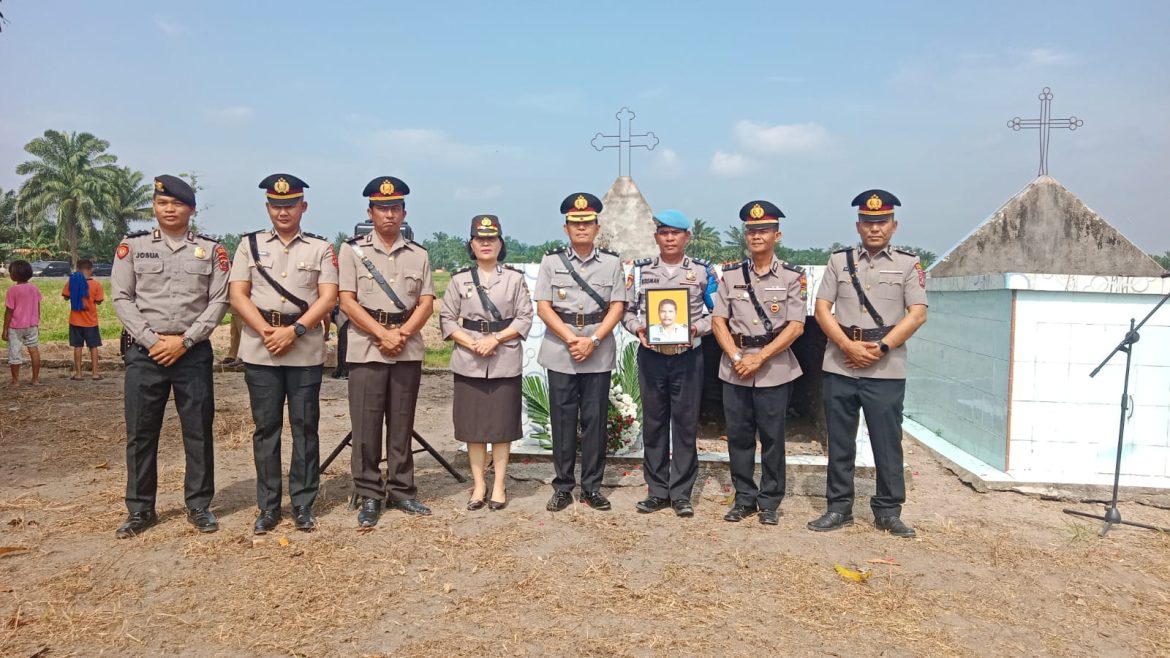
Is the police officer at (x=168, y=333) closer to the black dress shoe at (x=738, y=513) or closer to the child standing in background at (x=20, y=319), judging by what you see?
the black dress shoe at (x=738, y=513)

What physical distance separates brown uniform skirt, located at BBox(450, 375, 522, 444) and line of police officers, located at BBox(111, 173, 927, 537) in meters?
0.01

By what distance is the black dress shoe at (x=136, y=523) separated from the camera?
4.48 m

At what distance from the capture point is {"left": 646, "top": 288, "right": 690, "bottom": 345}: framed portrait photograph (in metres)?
4.87

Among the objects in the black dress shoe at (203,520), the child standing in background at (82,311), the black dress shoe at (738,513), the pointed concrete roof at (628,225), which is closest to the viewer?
the black dress shoe at (203,520)

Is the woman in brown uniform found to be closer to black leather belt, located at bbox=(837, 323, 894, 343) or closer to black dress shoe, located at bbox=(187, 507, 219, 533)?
black dress shoe, located at bbox=(187, 507, 219, 533)

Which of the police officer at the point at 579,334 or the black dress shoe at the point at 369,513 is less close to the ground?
the police officer at the point at 579,334

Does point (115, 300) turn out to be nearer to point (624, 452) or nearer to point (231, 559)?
point (231, 559)

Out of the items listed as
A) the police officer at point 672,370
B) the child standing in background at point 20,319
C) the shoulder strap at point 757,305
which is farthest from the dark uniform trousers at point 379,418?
the child standing in background at point 20,319

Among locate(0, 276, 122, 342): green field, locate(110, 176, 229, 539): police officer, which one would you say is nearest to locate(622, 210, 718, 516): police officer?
locate(110, 176, 229, 539): police officer

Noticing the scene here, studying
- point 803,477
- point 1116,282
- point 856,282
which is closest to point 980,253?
point 1116,282

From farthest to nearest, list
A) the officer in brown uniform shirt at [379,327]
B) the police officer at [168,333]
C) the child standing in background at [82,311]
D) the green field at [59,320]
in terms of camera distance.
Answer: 1. the green field at [59,320]
2. the child standing in background at [82,311]
3. the officer in brown uniform shirt at [379,327]
4. the police officer at [168,333]

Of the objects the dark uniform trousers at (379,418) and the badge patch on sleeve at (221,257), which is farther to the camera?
the dark uniform trousers at (379,418)

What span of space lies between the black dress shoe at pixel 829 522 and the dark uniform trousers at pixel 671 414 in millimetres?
797

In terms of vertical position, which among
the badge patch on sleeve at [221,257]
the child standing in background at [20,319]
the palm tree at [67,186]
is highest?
the palm tree at [67,186]
